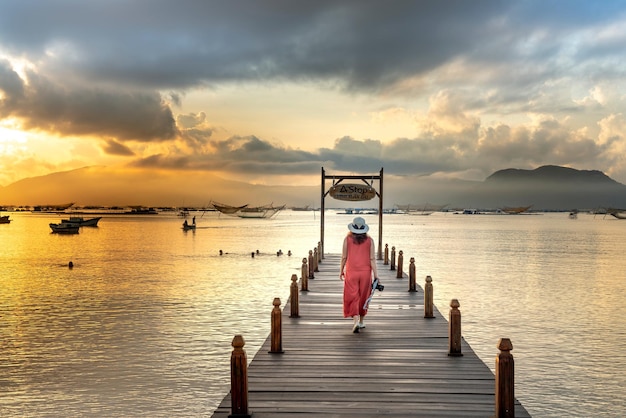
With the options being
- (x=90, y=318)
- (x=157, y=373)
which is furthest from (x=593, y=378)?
(x=90, y=318)

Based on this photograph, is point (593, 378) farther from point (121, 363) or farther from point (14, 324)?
point (14, 324)

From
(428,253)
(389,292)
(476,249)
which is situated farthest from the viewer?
(476,249)

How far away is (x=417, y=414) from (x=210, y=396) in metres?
7.78

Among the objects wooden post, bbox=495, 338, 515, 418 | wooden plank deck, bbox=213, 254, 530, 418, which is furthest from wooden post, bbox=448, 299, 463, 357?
wooden post, bbox=495, 338, 515, 418

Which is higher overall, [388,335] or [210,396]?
[388,335]

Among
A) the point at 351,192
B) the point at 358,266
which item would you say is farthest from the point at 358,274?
the point at 351,192

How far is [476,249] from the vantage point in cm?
7050

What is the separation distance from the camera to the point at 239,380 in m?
7.80

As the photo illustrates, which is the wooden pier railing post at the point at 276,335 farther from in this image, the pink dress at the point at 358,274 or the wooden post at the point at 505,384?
the wooden post at the point at 505,384

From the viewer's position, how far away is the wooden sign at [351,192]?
30812mm

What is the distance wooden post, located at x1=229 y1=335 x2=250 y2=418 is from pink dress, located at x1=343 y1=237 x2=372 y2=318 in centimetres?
525

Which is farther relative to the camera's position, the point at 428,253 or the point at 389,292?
the point at 428,253

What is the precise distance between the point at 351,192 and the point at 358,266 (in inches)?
724

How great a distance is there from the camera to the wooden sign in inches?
1213
